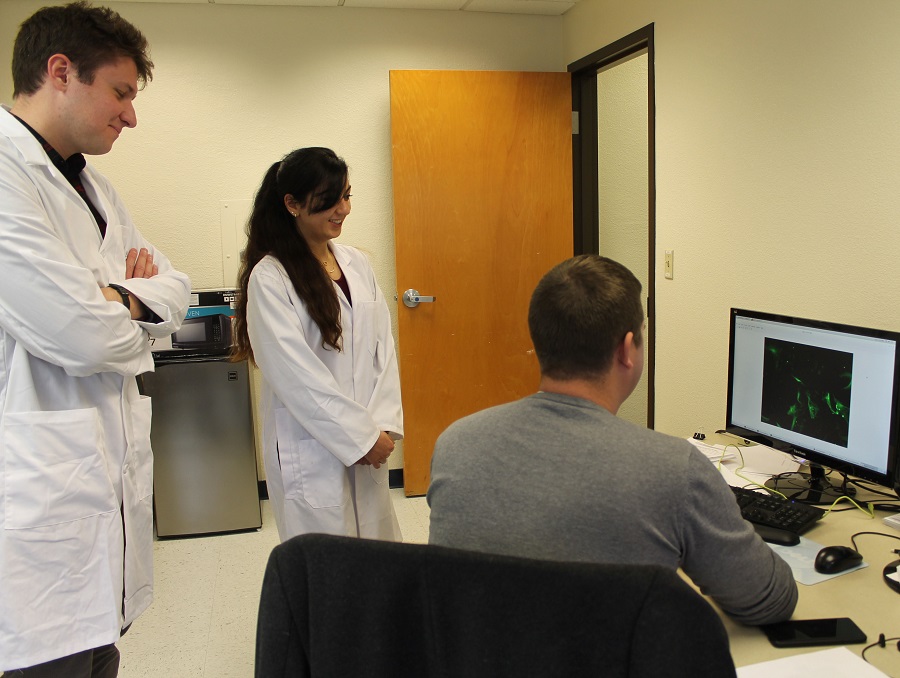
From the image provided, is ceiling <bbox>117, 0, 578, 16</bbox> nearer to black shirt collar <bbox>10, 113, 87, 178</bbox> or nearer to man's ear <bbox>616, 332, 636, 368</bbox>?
black shirt collar <bbox>10, 113, 87, 178</bbox>

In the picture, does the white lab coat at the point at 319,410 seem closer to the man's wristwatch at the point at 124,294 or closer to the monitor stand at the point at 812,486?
the man's wristwatch at the point at 124,294

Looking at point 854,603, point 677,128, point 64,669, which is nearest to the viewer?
point 854,603

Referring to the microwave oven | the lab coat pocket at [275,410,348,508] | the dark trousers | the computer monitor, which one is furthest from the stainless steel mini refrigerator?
the computer monitor

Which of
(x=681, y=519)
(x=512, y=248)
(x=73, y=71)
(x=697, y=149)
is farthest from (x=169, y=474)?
(x=681, y=519)

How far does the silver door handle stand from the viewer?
366 cm

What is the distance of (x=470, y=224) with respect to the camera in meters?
3.69

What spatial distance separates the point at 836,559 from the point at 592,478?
704 millimetres

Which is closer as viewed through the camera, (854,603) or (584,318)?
(584,318)

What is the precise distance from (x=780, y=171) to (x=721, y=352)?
678 millimetres

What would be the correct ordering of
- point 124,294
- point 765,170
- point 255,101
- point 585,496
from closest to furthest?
point 585,496, point 124,294, point 765,170, point 255,101

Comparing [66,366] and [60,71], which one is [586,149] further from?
[66,366]

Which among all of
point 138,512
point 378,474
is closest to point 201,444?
point 378,474

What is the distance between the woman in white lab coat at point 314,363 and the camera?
1.90 m

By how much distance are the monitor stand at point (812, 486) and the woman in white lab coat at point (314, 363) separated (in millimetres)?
999
